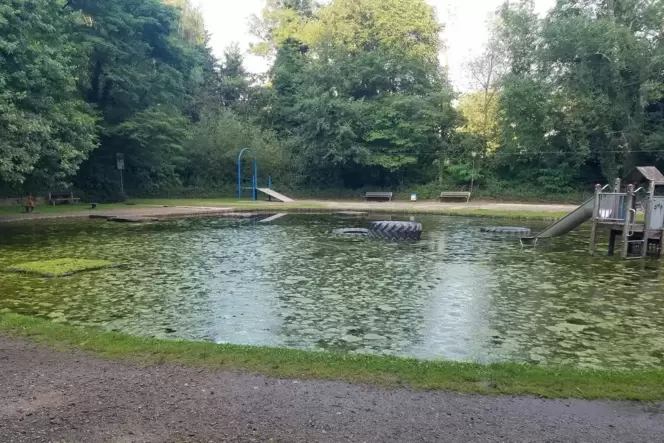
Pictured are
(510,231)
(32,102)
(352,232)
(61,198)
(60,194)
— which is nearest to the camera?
(352,232)

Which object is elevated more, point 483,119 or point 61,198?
point 483,119

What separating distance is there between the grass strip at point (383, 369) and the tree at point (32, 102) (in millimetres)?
12358


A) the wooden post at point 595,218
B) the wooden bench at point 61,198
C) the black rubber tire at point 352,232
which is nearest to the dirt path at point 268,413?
the wooden post at point 595,218

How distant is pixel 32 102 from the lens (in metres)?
17.8

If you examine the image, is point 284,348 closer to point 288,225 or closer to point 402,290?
point 402,290

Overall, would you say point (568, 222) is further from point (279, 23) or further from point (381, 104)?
point (279, 23)

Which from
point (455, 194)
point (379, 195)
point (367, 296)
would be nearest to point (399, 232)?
point (367, 296)

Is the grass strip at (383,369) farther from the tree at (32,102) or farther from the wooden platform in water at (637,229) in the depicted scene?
the tree at (32,102)

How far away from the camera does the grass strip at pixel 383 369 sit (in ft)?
15.5

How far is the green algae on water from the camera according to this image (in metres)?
10.1

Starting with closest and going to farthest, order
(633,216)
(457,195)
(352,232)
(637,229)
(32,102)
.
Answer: (633,216) < (637,229) < (352,232) < (32,102) < (457,195)

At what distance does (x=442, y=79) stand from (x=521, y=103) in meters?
8.91

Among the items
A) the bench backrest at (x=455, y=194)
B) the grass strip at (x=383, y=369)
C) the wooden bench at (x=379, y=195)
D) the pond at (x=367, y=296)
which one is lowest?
the pond at (x=367, y=296)

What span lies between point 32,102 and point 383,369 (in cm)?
1741
